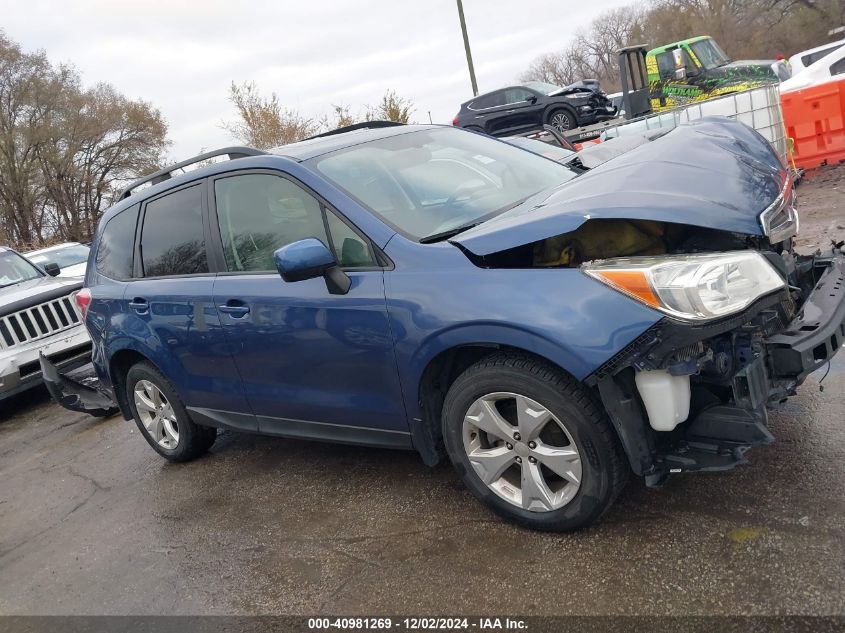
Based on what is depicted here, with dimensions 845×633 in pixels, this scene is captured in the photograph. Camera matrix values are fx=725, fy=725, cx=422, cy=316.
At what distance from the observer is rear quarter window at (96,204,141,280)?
4.74m

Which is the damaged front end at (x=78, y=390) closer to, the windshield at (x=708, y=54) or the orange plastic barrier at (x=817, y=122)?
the orange plastic barrier at (x=817, y=122)

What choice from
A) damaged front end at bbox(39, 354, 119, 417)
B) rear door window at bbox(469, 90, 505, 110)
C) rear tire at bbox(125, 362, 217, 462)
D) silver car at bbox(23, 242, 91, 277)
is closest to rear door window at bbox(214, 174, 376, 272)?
rear tire at bbox(125, 362, 217, 462)

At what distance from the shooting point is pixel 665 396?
102 inches

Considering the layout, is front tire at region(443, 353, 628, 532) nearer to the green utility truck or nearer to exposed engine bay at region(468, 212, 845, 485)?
exposed engine bay at region(468, 212, 845, 485)

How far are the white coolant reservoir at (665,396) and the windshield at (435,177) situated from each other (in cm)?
118

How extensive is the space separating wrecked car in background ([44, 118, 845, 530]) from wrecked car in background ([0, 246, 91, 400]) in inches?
145

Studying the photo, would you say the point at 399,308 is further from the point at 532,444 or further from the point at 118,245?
the point at 118,245

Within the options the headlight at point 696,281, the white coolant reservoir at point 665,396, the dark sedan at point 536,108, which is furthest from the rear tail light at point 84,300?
the dark sedan at point 536,108

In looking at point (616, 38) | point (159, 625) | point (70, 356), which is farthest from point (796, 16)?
point (159, 625)

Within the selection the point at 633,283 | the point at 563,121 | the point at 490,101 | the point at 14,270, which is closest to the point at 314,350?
the point at 633,283

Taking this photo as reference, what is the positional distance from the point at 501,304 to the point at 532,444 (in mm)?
595

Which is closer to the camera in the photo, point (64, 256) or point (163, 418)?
point (163, 418)

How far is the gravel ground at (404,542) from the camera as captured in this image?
264 cm

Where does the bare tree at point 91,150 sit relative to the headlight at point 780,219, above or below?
above
